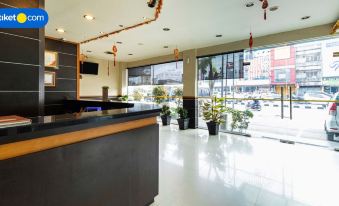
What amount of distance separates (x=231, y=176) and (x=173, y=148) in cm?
184

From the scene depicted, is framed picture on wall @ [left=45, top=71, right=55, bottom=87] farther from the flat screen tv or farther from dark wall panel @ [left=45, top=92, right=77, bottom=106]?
the flat screen tv

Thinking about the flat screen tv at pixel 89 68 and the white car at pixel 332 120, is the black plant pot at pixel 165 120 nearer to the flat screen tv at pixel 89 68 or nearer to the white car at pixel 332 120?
the flat screen tv at pixel 89 68

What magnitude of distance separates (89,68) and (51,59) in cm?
352

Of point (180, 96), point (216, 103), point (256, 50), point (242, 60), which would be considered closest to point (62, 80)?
point (180, 96)

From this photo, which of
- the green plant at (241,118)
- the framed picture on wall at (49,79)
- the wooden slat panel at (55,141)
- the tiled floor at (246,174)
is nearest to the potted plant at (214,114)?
the green plant at (241,118)

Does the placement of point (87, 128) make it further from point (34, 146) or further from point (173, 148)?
point (173, 148)

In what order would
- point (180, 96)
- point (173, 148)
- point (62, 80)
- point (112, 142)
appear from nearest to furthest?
point (112, 142)
point (173, 148)
point (62, 80)
point (180, 96)

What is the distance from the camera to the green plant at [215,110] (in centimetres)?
615

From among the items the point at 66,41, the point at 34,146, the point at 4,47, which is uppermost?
the point at 66,41

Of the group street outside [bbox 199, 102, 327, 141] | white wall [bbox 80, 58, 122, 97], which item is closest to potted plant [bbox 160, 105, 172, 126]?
street outside [bbox 199, 102, 327, 141]

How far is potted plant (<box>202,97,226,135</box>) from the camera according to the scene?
6.12 metres

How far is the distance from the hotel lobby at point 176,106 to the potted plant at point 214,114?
1.5 inches

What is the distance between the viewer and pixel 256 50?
5.96m

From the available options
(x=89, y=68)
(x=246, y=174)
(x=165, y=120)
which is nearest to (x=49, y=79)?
(x=89, y=68)
